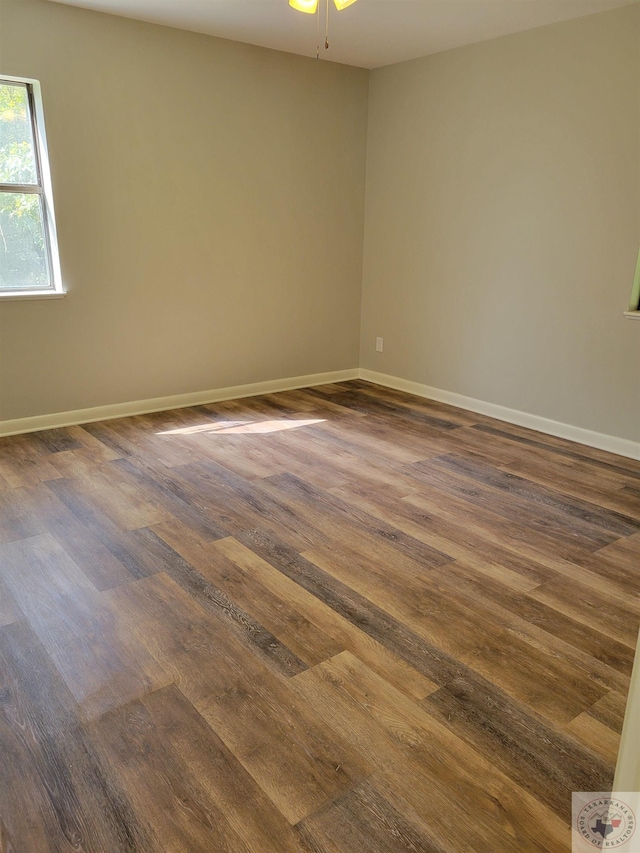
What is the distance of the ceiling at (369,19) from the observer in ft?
11.7

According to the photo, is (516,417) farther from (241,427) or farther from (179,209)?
(179,209)

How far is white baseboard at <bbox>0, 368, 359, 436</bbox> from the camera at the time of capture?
13.7 ft

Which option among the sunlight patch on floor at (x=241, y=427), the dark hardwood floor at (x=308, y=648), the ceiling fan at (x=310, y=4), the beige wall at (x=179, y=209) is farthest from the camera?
the sunlight patch on floor at (x=241, y=427)

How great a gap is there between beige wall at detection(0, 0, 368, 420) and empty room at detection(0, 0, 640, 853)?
0.02 metres

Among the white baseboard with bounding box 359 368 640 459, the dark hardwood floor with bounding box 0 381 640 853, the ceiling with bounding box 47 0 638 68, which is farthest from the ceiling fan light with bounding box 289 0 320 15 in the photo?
the white baseboard with bounding box 359 368 640 459

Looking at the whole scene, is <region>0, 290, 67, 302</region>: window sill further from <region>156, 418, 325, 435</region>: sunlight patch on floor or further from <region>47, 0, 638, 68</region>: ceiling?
<region>47, 0, 638, 68</region>: ceiling

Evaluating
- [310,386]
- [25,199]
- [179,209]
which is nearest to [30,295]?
[25,199]

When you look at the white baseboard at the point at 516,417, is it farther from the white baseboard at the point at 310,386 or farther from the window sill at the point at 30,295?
the window sill at the point at 30,295

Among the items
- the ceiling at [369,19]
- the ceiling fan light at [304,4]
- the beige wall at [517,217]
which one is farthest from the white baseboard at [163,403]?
the ceiling fan light at [304,4]

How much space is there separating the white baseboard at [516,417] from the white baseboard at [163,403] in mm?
484

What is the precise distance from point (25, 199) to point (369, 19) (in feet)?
7.58

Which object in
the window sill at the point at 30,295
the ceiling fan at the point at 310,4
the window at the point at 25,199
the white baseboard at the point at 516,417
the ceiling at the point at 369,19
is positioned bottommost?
the white baseboard at the point at 516,417

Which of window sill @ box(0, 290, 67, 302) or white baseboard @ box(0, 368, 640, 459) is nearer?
window sill @ box(0, 290, 67, 302)

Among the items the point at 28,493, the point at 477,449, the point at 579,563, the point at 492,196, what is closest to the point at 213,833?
the point at 579,563
